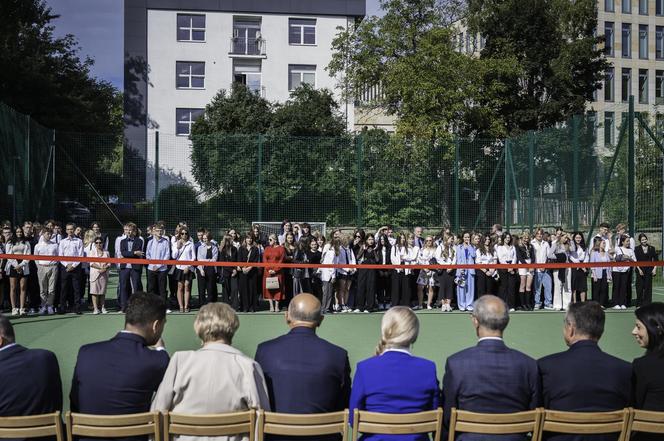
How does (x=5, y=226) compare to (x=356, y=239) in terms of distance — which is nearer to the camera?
(x=5, y=226)

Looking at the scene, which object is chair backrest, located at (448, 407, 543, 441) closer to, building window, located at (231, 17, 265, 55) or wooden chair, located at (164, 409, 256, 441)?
wooden chair, located at (164, 409, 256, 441)

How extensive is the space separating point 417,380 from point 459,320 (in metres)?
10.6

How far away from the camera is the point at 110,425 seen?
14.4 ft

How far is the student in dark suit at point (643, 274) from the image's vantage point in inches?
670

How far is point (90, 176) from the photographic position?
23000 millimetres

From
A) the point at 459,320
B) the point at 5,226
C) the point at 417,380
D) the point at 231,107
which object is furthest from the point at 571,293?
the point at 231,107

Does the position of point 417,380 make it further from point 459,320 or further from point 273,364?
point 459,320

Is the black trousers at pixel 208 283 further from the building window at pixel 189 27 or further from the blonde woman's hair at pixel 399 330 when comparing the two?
the building window at pixel 189 27

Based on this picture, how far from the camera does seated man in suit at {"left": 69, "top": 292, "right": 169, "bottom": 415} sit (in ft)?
15.3

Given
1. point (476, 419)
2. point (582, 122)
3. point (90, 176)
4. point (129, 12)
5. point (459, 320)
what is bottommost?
point (459, 320)

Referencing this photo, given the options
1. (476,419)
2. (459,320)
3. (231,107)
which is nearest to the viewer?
(476,419)

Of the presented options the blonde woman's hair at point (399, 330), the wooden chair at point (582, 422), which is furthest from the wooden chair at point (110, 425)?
the wooden chair at point (582, 422)

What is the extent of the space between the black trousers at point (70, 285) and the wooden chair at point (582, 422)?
1261cm

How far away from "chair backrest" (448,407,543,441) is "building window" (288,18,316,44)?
1774 inches
